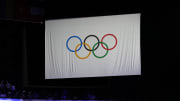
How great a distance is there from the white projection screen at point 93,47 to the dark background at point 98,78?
14 centimetres

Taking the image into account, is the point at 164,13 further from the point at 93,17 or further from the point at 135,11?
the point at 93,17

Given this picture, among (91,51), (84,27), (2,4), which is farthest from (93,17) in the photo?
(2,4)

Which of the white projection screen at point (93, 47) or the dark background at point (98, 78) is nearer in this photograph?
the dark background at point (98, 78)

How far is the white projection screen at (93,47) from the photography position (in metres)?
4.46

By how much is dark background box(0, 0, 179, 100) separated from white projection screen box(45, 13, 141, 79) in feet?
0.45

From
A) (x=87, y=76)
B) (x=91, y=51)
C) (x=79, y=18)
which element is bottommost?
(x=87, y=76)

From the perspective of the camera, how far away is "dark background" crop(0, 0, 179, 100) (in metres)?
4.28

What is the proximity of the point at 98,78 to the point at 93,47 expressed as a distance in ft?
2.06

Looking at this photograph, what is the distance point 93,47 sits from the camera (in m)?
4.55

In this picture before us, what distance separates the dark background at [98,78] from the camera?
4277 mm

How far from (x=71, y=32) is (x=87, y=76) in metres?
0.91

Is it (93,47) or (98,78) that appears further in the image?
(98,78)

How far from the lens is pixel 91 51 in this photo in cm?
455

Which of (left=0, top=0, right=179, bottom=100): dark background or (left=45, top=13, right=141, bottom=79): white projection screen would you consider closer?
(left=0, top=0, right=179, bottom=100): dark background
